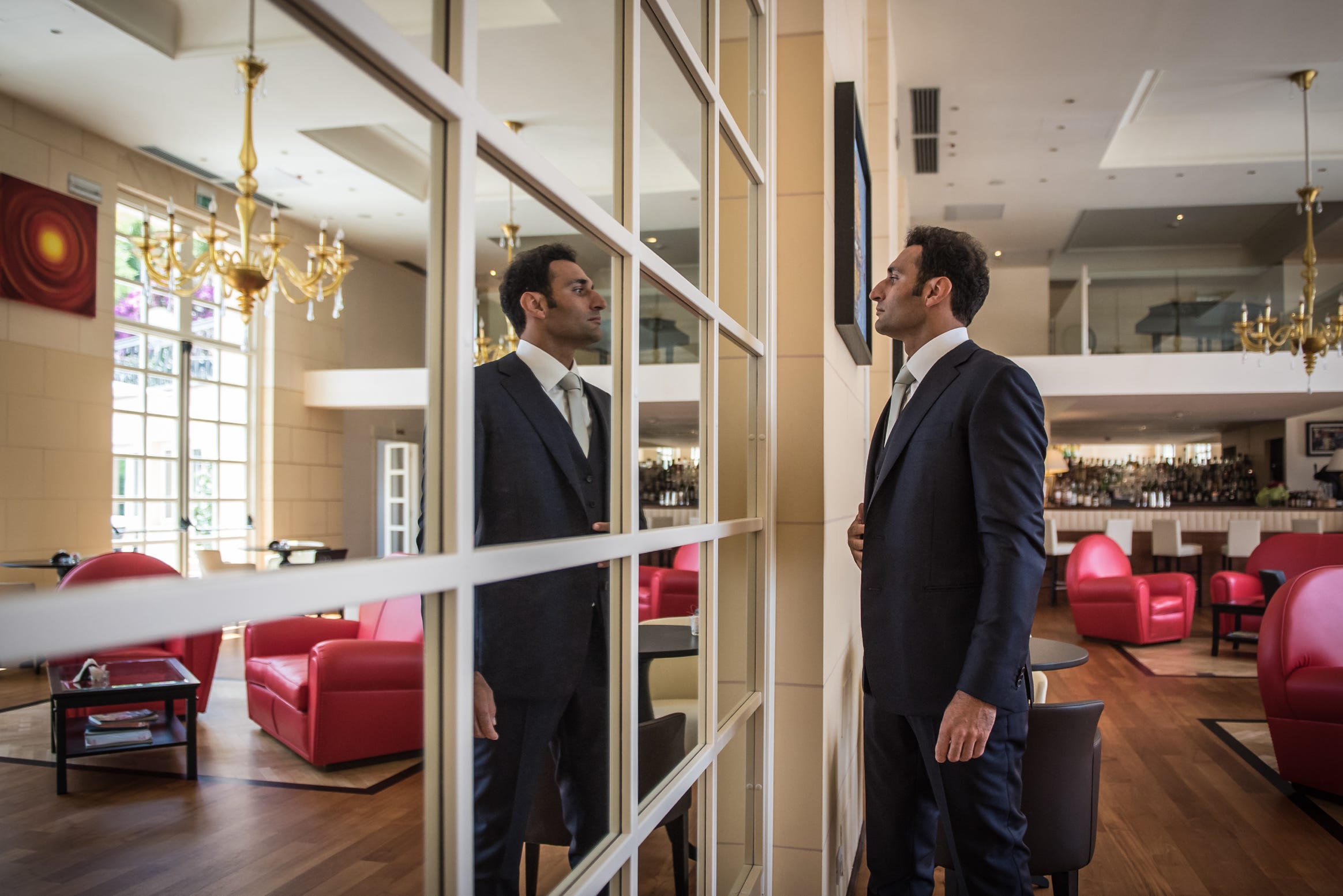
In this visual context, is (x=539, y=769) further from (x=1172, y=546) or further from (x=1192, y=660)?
(x=1172, y=546)

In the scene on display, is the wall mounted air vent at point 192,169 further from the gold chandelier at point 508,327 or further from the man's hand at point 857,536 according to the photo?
the man's hand at point 857,536

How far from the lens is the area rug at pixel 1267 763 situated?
3.88 m

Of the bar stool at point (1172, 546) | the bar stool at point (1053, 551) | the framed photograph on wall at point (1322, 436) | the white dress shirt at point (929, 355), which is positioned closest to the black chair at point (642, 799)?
the white dress shirt at point (929, 355)

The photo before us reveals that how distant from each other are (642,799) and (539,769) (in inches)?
16.3

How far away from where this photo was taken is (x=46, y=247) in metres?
0.45

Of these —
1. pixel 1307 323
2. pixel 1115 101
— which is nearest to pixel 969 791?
pixel 1115 101

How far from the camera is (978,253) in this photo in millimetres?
2279

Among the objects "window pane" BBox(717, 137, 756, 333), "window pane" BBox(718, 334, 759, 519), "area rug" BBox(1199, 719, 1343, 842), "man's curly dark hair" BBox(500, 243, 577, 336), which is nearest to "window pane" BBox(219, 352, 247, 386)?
"man's curly dark hair" BBox(500, 243, 577, 336)

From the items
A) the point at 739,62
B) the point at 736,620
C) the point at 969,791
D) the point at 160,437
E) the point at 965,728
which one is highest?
the point at 739,62

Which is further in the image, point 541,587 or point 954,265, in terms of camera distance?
point 954,265

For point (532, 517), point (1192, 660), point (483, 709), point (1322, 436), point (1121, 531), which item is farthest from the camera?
point (1322, 436)

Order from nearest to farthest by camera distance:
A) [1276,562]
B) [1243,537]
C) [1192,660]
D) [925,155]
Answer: [1192,660], [1276,562], [925,155], [1243,537]

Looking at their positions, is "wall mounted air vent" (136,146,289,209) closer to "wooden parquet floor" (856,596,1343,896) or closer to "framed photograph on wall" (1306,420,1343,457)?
"wooden parquet floor" (856,596,1343,896)

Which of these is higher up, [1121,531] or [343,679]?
[343,679]
